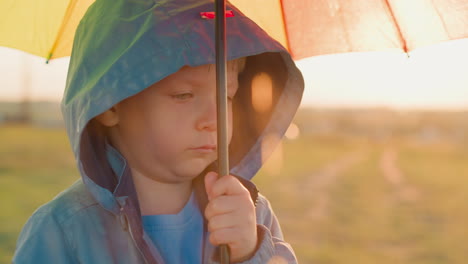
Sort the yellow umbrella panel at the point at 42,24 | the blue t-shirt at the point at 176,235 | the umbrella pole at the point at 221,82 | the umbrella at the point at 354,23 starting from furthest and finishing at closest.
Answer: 1. the yellow umbrella panel at the point at 42,24
2. the umbrella at the point at 354,23
3. the blue t-shirt at the point at 176,235
4. the umbrella pole at the point at 221,82

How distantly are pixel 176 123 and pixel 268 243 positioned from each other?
1.23ft

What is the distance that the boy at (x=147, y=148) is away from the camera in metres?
1.62

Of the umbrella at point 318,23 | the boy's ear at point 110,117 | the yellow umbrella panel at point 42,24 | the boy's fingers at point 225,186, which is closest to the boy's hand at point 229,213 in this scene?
the boy's fingers at point 225,186

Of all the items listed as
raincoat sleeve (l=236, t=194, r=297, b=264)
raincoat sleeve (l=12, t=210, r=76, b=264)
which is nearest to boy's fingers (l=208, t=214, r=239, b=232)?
raincoat sleeve (l=236, t=194, r=297, b=264)

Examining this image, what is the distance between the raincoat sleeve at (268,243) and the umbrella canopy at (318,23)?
0.47 m

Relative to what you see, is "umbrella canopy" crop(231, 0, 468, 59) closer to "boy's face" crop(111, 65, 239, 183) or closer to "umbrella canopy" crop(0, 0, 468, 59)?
"umbrella canopy" crop(0, 0, 468, 59)

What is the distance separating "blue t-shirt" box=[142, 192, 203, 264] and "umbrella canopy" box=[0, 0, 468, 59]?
610mm

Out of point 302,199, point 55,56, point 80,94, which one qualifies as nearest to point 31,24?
point 55,56

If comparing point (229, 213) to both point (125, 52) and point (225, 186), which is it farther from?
point (125, 52)

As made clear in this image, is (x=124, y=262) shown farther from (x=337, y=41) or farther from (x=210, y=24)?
(x=337, y=41)

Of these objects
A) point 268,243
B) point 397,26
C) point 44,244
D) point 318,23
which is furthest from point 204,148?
point 397,26

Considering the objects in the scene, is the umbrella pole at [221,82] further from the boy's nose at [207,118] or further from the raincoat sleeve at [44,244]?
the raincoat sleeve at [44,244]

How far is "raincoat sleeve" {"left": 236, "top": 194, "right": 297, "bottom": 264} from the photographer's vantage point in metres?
1.68

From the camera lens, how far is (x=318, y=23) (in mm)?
2004
